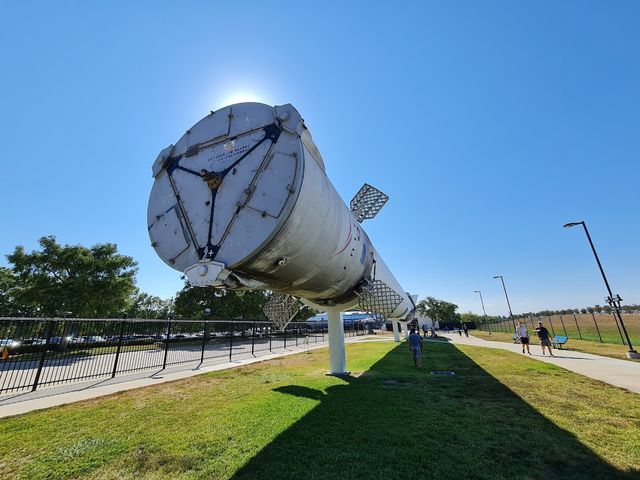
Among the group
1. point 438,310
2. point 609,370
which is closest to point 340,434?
point 609,370

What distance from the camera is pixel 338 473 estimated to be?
3.52 m

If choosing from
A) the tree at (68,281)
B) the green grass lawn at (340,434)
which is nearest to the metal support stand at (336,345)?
the green grass lawn at (340,434)

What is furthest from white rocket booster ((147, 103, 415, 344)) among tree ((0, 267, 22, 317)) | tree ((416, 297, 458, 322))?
tree ((416, 297, 458, 322))

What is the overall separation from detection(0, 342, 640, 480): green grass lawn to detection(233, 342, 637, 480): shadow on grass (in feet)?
0.07

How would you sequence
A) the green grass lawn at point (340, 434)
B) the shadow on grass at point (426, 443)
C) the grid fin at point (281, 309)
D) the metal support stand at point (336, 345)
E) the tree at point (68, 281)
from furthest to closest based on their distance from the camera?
1. the tree at point (68, 281)
2. the metal support stand at point (336, 345)
3. the grid fin at point (281, 309)
4. the green grass lawn at point (340, 434)
5. the shadow on grass at point (426, 443)

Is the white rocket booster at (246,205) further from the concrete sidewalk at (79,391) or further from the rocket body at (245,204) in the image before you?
the concrete sidewalk at (79,391)

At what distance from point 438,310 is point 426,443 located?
232 feet

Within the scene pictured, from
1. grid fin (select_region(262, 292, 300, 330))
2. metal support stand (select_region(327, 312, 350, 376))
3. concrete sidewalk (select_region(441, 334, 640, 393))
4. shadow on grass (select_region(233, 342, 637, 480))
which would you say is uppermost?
grid fin (select_region(262, 292, 300, 330))

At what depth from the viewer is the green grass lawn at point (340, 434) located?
366 cm

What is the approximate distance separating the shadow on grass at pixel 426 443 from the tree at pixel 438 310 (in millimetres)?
66763

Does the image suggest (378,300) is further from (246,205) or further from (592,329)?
(592,329)

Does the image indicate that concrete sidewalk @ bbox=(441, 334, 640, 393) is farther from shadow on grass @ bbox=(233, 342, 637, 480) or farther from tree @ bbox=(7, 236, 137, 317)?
tree @ bbox=(7, 236, 137, 317)

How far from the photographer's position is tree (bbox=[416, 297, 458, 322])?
226 ft

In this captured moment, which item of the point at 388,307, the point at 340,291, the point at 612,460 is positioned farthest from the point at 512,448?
the point at 340,291
